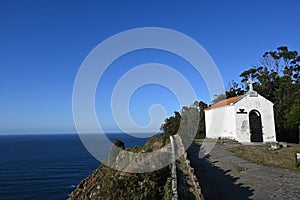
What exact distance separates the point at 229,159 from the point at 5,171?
54292 mm

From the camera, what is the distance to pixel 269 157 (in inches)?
740

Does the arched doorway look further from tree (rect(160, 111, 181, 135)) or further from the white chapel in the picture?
tree (rect(160, 111, 181, 135))

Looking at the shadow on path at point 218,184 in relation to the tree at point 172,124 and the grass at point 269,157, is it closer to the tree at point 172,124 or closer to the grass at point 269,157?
the grass at point 269,157

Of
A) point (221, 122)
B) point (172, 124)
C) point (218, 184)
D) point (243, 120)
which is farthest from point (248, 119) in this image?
point (172, 124)

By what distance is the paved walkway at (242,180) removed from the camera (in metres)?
10.8

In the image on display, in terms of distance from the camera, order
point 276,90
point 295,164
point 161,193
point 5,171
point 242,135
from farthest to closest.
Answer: point 5,171, point 276,90, point 242,135, point 295,164, point 161,193

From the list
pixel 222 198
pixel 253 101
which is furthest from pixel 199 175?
pixel 253 101

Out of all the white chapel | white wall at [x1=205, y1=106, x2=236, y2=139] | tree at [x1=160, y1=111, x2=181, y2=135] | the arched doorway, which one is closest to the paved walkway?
the white chapel

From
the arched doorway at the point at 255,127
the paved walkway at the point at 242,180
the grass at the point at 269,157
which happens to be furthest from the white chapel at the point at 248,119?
the paved walkway at the point at 242,180

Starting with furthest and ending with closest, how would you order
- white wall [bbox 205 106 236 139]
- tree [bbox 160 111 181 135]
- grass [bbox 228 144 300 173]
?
tree [bbox 160 111 181 135] < white wall [bbox 205 106 236 139] < grass [bbox 228 144 300 173]

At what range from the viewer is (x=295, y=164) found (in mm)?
16281

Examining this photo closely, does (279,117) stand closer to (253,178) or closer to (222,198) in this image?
(253,178)

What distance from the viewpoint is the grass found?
1636 cm

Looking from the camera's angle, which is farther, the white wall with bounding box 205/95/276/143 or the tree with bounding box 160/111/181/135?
the tree with bounding box 160/111/181/135
